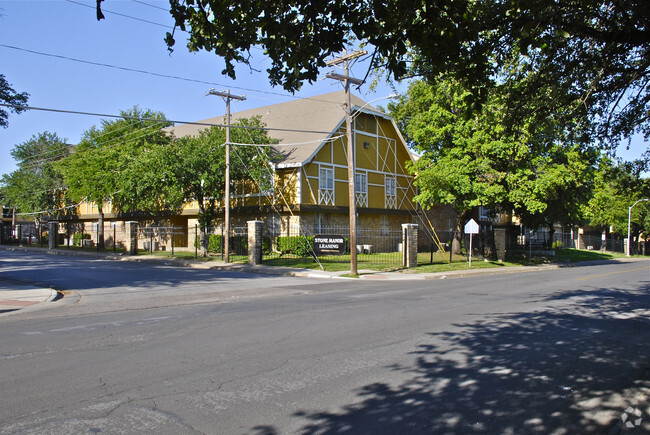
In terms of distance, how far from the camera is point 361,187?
34531 mm

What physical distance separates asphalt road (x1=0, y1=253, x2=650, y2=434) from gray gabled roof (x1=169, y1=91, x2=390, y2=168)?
20.2 metres

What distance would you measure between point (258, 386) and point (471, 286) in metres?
12.9

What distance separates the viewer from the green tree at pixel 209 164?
29.0 metres

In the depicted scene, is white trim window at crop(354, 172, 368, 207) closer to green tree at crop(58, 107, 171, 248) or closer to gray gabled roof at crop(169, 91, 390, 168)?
gray gabled roof at crop(169, 91, 390, 168)

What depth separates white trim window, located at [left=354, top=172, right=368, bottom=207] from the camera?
112 ft

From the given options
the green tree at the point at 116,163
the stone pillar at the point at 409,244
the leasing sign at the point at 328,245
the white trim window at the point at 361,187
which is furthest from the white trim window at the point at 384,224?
the green tree at the point at 116,163

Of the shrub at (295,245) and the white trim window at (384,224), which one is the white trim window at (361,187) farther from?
the shrub at (295,245)

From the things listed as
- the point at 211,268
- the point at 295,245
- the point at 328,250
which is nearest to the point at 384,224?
the point at 295,245

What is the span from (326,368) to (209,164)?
24993mm

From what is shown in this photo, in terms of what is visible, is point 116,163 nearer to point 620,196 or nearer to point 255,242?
point 255,242

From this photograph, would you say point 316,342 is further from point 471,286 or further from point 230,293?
point 471,286

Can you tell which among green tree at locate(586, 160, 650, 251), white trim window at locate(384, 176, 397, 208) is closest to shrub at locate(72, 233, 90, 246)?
white trim window at locate(384, 176, 397, 208)

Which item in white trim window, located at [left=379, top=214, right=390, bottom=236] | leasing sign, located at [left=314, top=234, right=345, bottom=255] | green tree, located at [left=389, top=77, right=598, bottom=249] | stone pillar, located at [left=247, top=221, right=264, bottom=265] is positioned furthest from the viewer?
white trim window, located at [left=379, top=214, right=390, bottom=236]

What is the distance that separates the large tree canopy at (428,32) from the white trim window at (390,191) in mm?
28727
